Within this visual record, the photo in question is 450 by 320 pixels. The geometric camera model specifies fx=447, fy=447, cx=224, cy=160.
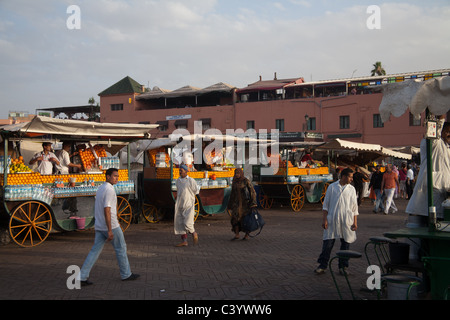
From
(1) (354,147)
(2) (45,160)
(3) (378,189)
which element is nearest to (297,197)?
(3) (378,189)

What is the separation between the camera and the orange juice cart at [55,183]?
8945 mm

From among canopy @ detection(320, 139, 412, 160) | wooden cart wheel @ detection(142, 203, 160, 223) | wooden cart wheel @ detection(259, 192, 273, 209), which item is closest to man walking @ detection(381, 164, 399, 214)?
canopy @ detection(320, 139, 412, 160)

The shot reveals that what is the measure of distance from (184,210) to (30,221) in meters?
3.14

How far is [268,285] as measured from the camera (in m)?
6.23

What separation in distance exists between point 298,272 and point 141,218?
7.00 meters

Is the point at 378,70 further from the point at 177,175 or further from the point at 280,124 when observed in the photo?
the point at 177,175

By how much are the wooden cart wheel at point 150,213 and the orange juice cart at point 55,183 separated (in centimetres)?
149

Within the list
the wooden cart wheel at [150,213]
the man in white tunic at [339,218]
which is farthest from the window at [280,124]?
the man in white tunic at [339,218]

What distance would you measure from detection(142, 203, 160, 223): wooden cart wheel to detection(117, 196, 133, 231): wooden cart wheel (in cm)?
125

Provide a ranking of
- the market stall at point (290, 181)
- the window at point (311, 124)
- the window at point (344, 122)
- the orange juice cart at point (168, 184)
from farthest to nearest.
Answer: the window at point (311, 124) < the window at point (344, 122) < the market stall at point (290, 181) < the orange juice cart at point (168, 184)

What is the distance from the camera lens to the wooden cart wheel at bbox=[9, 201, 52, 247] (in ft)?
29.4

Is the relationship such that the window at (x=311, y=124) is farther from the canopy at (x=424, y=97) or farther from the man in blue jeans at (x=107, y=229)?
the canopy at (x=424, y=97)

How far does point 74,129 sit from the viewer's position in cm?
986
